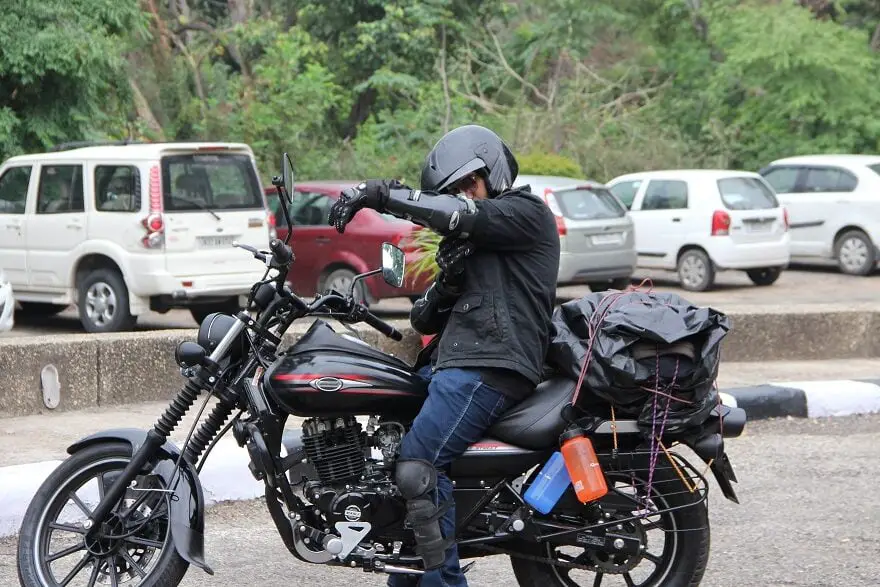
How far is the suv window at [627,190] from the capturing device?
1872 cm

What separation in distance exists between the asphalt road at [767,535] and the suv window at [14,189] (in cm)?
788

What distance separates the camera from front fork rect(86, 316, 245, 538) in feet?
15.0

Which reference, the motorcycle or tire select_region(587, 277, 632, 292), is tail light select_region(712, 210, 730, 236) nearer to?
tire select_region(587, 277, 632, 292)

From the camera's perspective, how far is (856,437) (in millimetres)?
8328

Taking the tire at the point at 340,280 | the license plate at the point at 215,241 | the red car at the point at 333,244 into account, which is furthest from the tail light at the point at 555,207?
the license plate at the point at 215,241

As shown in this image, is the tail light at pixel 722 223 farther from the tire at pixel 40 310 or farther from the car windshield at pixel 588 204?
the tire at pixel 40 310

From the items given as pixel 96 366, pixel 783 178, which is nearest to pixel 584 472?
pixel 96 366

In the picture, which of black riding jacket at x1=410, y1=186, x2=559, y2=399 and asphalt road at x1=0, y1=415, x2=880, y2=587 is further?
asphalt road at x1=0, y1=415, x2=880, y2=587

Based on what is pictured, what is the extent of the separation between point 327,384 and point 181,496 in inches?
28.1

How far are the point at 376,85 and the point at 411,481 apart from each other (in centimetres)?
2306

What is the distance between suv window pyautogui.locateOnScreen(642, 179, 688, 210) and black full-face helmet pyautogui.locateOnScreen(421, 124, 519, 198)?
13655 mm

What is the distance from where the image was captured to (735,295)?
17422mm

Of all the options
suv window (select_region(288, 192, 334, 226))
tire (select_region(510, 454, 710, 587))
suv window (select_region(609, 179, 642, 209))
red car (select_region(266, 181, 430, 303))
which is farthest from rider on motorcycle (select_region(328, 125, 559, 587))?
suv window (select_region(609, 179, 642, 209))

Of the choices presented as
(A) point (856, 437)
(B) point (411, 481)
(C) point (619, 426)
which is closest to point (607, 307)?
(C) point (619, 426)
